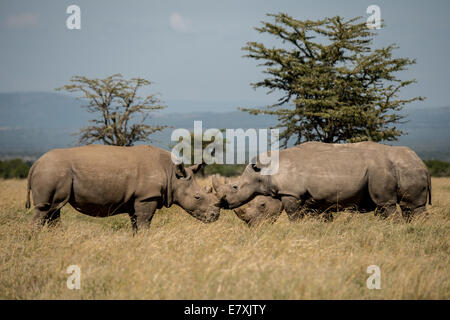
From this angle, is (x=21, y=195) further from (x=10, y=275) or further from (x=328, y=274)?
(x=328, y=274)

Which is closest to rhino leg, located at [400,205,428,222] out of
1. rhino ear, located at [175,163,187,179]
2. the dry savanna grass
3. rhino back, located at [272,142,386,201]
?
the dry savanna grass

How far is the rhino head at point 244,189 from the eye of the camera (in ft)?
28.9

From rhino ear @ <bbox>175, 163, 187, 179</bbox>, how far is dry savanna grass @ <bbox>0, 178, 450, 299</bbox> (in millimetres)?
1047

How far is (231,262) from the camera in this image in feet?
18.5

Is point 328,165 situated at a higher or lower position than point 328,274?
higher

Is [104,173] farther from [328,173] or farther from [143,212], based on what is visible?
[328,173]

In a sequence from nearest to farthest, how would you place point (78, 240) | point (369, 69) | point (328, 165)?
point (78, 240), point (328, 165), point (369, 69)

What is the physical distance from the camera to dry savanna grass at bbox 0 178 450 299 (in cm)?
499

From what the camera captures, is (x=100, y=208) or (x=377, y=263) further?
(x=100, y=208)

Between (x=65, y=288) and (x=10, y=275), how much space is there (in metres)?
0.85

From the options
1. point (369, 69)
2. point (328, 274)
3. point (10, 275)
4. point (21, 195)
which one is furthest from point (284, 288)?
point (369, 69)

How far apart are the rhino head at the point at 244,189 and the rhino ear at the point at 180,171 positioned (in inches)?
33.6

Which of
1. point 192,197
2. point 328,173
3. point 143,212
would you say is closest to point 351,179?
point 328,173

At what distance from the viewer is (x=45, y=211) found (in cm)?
742
